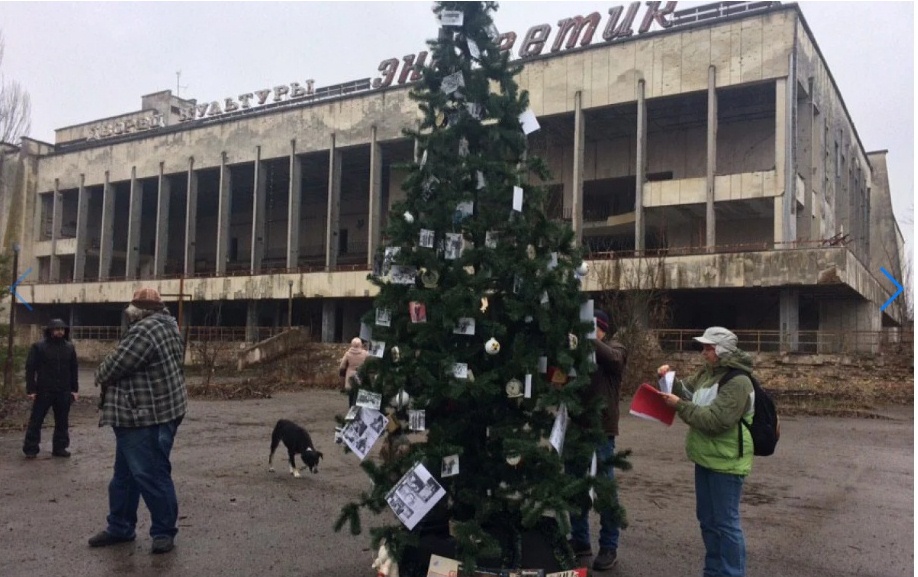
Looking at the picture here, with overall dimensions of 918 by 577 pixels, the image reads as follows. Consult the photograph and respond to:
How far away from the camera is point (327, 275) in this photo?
42156 millimetres

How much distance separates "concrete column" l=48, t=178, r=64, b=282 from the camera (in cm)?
5662

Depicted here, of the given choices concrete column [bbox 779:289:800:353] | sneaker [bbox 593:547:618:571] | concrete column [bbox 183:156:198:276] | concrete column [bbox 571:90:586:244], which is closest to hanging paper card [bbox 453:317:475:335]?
sneaker [bbox 593:547:618:571]

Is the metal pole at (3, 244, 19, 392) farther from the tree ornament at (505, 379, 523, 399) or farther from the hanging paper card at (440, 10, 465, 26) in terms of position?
the tree ornament at (505, 379, 523, 399)

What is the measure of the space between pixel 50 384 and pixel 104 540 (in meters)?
5.40

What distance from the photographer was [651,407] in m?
5.21

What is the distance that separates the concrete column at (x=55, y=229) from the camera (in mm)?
56625

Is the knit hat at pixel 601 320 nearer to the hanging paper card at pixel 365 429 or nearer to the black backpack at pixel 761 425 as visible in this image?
the black backpack at pixel 761 425

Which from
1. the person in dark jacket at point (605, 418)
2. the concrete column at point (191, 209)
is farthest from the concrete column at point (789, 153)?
the concrete column at point (191, 209)

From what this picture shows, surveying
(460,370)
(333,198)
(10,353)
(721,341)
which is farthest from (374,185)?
(460,370)

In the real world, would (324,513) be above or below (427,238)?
below

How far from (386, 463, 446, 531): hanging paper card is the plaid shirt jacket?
93.8 inches

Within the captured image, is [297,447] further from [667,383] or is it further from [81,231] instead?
[81,231]

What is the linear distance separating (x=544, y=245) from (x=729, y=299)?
34415 mm

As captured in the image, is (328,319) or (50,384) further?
(328,319)
